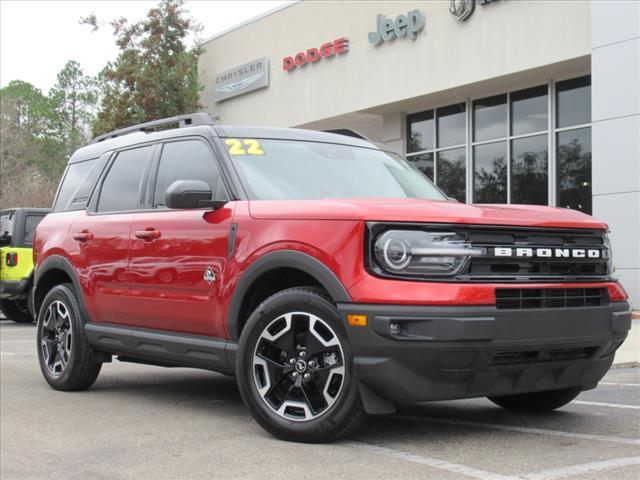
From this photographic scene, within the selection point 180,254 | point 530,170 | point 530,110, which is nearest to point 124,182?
point 180,254

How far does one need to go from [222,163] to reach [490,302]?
6.94 ft

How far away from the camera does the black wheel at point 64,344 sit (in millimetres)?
7059

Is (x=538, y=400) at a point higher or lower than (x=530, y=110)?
lower

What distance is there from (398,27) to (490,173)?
13.3 ft

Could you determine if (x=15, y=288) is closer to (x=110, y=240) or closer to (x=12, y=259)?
(x=12, y=259)

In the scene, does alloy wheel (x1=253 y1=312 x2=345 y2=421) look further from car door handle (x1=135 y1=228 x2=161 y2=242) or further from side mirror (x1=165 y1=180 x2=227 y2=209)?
car door handle (x1=135 y1=228 x2=161 y2=242)

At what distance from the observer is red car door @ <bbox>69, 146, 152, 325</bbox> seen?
6543 mm

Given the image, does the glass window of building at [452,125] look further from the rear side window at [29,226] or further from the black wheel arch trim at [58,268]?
the black wheel arch trim at [58,268]

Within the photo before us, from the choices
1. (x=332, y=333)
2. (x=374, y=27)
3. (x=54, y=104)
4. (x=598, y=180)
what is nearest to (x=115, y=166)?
(x=332, y=333)

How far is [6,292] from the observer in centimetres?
1606

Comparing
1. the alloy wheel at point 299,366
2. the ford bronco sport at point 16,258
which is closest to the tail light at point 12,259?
the ford bronco sport at point 16,258

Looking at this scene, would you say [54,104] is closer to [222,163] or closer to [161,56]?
[161,56]

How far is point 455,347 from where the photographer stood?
4480 mm

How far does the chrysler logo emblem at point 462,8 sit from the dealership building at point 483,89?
30 mm
